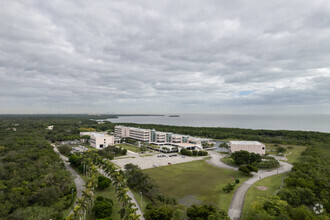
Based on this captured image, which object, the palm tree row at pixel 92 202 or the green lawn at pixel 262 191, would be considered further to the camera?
the green lawn at pixel 262 191

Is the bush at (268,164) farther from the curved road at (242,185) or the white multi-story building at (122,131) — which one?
the white multi-story building at (122,131)

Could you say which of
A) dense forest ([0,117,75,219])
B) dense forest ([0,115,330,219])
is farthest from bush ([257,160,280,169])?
dense forest ([0,117,75,219])

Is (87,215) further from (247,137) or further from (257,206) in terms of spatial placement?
(247,137)

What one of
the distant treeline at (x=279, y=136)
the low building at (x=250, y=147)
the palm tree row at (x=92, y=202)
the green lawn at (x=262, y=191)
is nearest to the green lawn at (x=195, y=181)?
the green lawn at (x=262, y=191)

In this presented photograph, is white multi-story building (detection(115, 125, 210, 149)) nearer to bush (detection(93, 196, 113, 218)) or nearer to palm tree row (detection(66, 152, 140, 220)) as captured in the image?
palm tree row (detection(66, 152, 140, 220))

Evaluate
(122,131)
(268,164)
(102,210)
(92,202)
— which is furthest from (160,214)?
(122,131)

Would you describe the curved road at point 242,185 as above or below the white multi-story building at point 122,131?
below

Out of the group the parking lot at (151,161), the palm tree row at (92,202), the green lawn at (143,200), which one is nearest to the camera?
the palm tree row at (92,202)

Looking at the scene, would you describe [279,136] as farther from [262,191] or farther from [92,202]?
[92,202]
